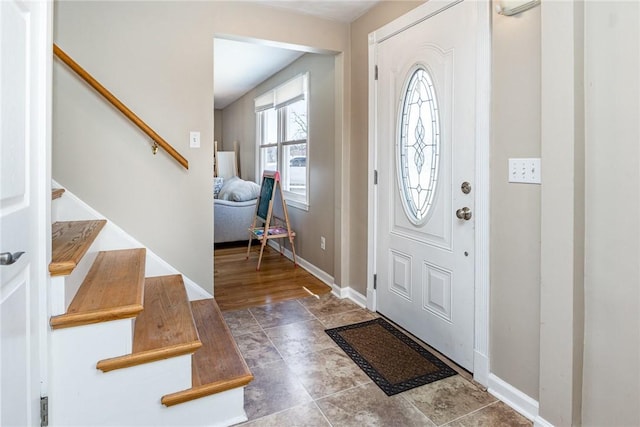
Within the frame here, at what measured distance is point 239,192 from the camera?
211 inches

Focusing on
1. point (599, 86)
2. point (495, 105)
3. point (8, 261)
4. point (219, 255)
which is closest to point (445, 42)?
point (495, 105)

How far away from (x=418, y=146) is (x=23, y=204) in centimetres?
199

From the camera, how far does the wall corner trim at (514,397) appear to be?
1683 millimetres

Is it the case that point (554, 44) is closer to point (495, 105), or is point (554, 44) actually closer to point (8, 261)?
point (495, 105)

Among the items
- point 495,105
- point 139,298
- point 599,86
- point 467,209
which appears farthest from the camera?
point 467,209

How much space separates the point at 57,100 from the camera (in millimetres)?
2297

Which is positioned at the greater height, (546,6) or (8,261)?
(546,6)

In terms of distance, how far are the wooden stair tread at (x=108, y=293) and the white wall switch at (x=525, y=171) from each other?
172 centimetres

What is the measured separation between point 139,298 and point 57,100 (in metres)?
1.48

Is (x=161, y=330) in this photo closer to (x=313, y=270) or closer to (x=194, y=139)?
(x=194, y=139)

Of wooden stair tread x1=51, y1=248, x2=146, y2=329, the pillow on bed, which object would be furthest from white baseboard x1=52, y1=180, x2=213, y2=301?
the pillow on bed

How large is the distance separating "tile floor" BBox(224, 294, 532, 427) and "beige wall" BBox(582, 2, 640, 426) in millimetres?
429

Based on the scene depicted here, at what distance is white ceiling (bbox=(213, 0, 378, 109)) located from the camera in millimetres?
2760

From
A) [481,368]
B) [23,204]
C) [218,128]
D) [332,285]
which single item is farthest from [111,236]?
[218,128]
